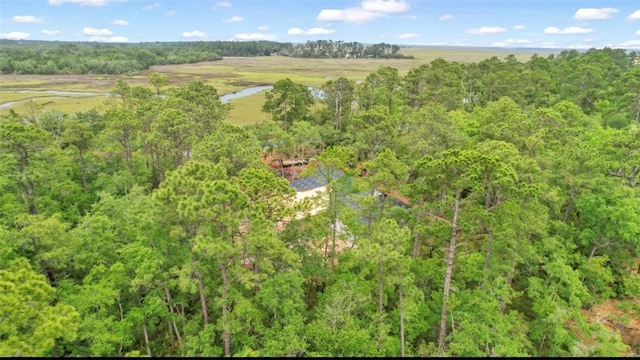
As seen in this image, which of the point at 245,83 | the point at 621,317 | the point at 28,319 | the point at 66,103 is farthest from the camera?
the point at 245,83

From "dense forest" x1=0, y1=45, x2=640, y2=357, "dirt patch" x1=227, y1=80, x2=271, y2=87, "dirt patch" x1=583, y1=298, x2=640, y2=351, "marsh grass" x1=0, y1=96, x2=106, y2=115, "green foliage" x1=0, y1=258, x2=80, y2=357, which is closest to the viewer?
"green foliage" x1=0, y1=258, x2=80, y2=357

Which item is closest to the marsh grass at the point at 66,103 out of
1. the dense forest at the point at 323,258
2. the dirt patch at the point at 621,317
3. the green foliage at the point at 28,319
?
the dense forest at the point at 323,258

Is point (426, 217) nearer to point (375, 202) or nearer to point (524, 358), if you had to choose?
point (375, 202)

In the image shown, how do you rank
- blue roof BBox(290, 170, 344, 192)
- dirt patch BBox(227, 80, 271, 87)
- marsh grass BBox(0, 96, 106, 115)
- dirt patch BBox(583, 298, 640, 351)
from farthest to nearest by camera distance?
dirt patch BBox(227, 80, 271, 87) → marsh grass BBox(0, 96, 106, 115) → blue roof BBox(290, 170, 344, 192) → dirt patch BBox(583, 298, 640, 351)

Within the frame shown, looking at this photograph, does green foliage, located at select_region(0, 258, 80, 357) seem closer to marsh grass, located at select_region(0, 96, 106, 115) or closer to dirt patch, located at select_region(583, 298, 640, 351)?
dirt patch, located at select_region(583, 298, 640, 351)

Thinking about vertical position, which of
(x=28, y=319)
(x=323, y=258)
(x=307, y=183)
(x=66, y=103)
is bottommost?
(x=307, y=183)

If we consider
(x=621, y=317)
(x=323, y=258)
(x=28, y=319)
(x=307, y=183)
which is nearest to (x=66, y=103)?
(x=307, y=183)

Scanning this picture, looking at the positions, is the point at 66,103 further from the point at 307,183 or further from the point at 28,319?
the point at 28,319

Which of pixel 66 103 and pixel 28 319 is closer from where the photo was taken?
pixel 28 319

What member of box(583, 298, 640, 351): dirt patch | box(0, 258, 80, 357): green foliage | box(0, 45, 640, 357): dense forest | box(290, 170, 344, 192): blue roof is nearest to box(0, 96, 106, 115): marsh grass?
box(290, 170, 344, 192): blue roof

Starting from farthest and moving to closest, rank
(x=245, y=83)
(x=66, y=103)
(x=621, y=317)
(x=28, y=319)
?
(x=245, y=83) < (x=66, y=103) < (x=621, y=317) < (x=28, y=319)

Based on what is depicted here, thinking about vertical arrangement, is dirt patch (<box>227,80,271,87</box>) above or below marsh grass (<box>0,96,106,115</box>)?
above

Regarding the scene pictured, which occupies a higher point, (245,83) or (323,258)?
(245,83)
